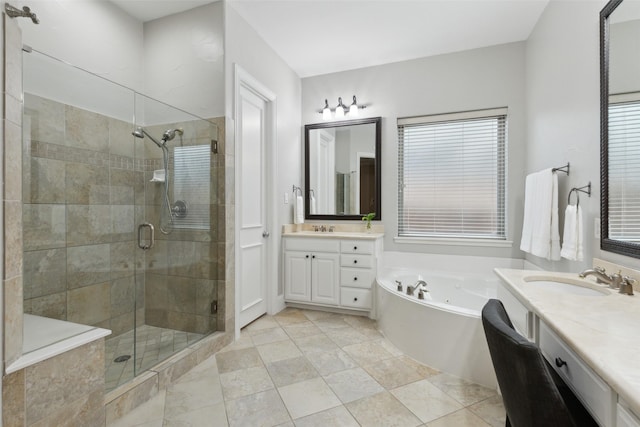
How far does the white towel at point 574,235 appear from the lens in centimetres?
182

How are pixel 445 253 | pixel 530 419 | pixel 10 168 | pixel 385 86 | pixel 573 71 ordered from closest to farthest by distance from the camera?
1. pixel 530 419
2. pixel 10 168
3. pixel 573 71
4. pixel 445 253
5. pixel 385 86

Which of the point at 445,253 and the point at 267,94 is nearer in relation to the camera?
the point at 267,94

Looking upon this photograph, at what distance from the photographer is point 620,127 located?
147 centimetres

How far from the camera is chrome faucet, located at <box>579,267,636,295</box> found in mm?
1283

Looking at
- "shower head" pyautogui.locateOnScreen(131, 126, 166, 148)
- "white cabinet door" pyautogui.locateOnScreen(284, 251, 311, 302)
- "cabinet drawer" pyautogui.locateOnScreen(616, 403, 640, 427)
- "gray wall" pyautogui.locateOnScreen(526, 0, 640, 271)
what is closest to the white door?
"white cabinet door" pyautogui.locateOnScreen(284, 251, 311, 302)

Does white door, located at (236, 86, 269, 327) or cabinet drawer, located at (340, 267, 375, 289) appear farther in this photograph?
cabinet drawer, located at (340, 267, 375, 289)

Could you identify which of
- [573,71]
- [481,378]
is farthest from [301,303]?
[573,71]

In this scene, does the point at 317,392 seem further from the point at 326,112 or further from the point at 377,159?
the point at 326,112

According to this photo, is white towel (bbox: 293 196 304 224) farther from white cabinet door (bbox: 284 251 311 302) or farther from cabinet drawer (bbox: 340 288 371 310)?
cabinet drawer (bbox: 340 288 371 310)

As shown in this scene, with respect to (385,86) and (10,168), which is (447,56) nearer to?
(385,86)

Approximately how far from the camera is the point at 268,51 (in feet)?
9.84

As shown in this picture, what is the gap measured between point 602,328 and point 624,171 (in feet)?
3.21

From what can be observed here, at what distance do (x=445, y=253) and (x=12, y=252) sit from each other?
3.21 meters

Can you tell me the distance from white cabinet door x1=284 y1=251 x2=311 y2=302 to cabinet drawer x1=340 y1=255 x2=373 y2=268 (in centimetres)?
38
